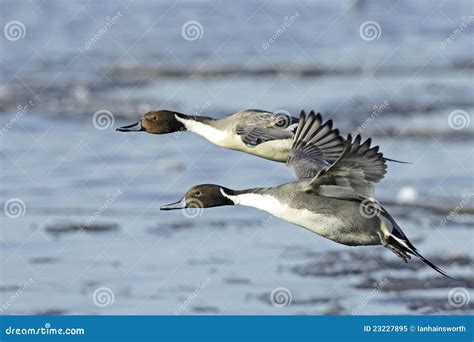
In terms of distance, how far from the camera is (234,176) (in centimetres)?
1286

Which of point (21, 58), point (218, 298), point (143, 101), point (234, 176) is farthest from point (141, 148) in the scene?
point (21, 58)

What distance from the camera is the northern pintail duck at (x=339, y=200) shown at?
768 centimetres

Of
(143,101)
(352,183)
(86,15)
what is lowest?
(352,183)

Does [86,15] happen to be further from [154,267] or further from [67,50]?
[154,267]

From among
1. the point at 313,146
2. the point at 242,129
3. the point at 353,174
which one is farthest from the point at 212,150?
the point at 353,174

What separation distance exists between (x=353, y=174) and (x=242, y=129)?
2138 millimetres

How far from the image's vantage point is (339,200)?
802 cm

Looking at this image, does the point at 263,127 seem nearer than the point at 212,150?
Yes

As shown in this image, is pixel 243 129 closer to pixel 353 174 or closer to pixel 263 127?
pixel 263 127

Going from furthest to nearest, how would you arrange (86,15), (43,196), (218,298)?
(86,15)
(43,196)
(218,298)

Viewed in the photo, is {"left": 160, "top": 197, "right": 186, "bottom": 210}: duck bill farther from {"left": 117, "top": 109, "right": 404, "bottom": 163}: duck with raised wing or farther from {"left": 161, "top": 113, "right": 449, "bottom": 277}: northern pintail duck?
{"left": 117, "top": 109, "right": 404, "bottom": 163}: duck with raised wing

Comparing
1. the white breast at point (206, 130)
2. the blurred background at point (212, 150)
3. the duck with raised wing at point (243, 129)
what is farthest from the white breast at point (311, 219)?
the white breast at point (206, 130)

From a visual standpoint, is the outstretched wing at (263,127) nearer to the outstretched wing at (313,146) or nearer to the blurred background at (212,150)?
the outstretched wing at (313,146)

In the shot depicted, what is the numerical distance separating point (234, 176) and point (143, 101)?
412 centimetres
